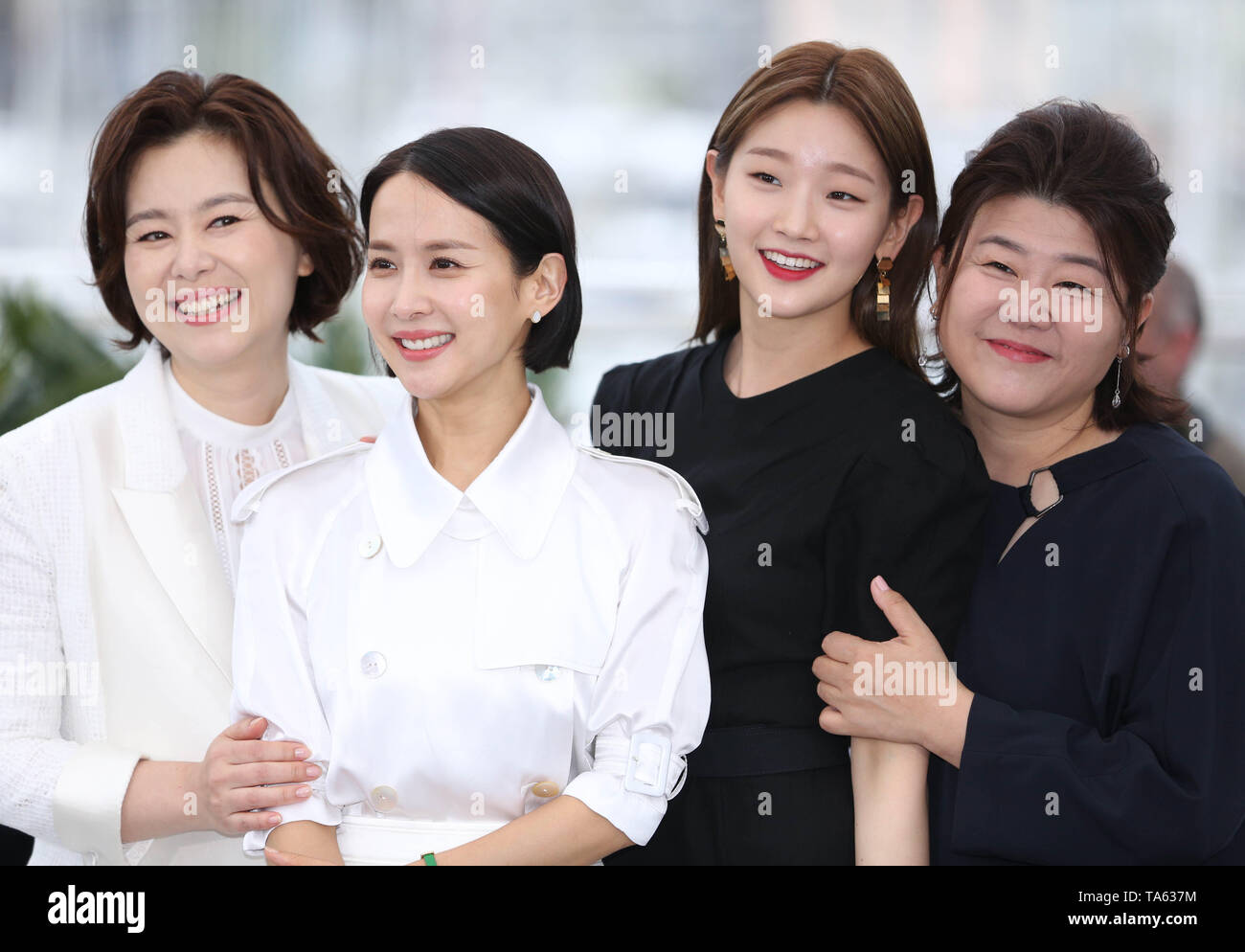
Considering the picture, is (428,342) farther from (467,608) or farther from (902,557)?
(902,557)

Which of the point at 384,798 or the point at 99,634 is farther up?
the point at 99,634

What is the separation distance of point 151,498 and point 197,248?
0.38 m

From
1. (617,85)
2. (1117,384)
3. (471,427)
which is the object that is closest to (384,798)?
(471,427)

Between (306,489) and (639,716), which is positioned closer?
(639,716)

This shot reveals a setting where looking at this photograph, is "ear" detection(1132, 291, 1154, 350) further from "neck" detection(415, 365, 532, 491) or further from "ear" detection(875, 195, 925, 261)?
"neck" detection(415, 365, 532, 491)

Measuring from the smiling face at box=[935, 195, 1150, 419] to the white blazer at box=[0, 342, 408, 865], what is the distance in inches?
45.5

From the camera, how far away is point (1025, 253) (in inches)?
68.3

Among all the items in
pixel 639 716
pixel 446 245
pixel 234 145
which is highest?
pixel 234 145

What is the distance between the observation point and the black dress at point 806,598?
68.6 inches

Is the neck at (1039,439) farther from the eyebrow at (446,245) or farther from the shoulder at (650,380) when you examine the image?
the eyebrow at (446,245)

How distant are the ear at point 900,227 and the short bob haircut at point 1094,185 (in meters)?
0.06

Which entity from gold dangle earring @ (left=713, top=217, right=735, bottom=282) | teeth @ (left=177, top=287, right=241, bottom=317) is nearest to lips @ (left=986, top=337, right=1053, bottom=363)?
gold dangle earring @ (left=713, top=217, right=735, bottom=282)

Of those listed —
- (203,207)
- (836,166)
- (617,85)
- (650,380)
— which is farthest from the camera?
(617,85)
